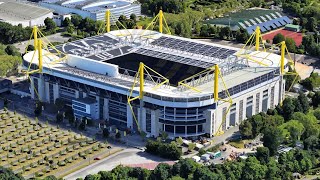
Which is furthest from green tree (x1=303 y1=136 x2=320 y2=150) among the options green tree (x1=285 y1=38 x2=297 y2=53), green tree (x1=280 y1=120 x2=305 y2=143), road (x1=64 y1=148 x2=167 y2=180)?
green tree (x1=285 y1=38 x2=297 y2=53)

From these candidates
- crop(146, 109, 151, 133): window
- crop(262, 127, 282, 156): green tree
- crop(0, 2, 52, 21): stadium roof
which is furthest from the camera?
crop(0, 2, 52, 21): stadium roof

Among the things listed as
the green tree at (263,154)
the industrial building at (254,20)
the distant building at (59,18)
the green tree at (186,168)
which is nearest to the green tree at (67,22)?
the distant building at (59,18)

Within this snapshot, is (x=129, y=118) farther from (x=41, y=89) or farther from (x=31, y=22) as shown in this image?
(x=31, y=22)

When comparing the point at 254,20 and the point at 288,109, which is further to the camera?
the point at 254,20

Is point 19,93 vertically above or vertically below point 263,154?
above

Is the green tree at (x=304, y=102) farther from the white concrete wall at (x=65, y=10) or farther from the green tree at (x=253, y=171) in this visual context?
the white concrete wall at (x=65, y=10)

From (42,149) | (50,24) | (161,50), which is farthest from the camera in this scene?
(50,24)

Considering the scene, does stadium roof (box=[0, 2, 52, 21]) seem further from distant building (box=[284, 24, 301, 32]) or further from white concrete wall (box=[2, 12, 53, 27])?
distant building (box=[284, 24, 301, 32])

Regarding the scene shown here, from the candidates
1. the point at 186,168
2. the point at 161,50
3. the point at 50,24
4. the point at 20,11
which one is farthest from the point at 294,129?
the point at 20,11
